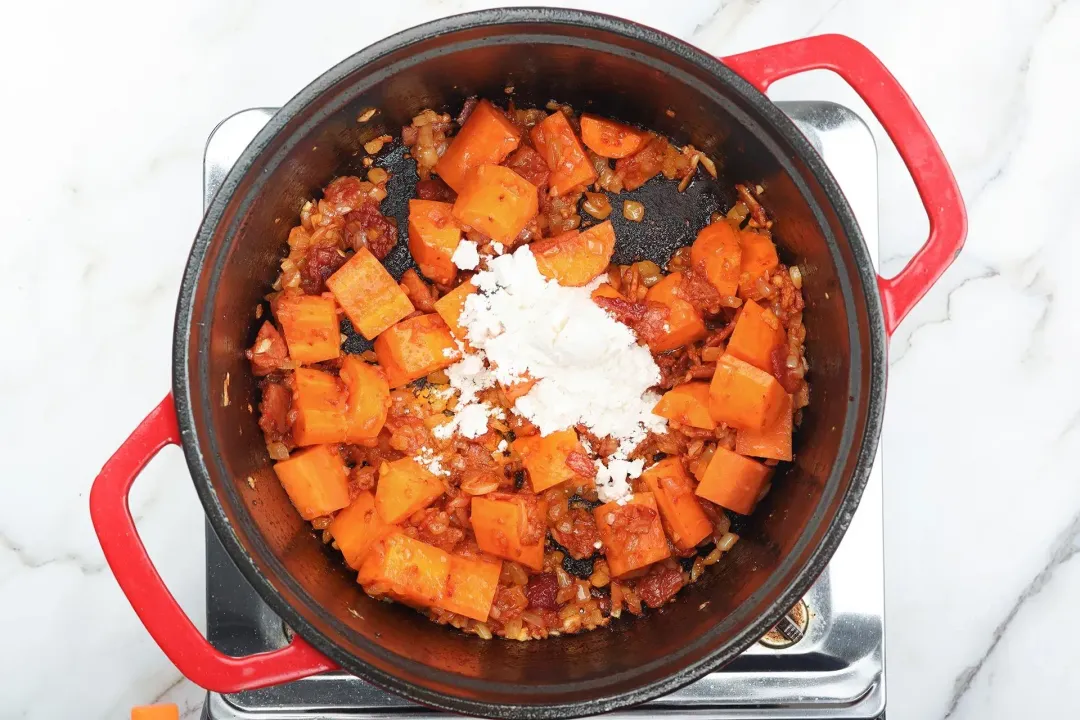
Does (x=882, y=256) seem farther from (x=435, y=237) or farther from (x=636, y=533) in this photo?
(x=435, y=237)

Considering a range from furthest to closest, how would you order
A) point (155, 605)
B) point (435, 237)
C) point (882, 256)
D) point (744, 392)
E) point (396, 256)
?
point (882, 256) < point (396, 256) < point (435, 237) < point (744, 392) < point (155, 605)

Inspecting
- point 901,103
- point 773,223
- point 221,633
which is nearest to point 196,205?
point 221,633

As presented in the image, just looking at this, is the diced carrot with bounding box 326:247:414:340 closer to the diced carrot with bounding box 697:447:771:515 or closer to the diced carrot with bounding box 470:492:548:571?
the diced carrot with bounding box 470:492:548:571

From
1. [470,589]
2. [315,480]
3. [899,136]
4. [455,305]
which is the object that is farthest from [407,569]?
[899,136]

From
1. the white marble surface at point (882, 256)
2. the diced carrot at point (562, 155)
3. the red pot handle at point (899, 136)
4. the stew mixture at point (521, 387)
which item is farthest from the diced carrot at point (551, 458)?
the white marble surface at point (882, 256)

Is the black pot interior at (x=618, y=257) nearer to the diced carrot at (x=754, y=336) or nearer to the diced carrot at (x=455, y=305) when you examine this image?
the diced carrot at (x=754, y=336)

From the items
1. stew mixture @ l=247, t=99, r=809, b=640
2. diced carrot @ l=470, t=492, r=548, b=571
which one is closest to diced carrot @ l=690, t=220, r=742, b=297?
stew mixture @ l=247, t=99, r=809, b=640

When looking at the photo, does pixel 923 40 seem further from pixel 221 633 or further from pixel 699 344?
pixel 221 633

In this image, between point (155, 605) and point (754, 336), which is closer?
point (155, 605)
